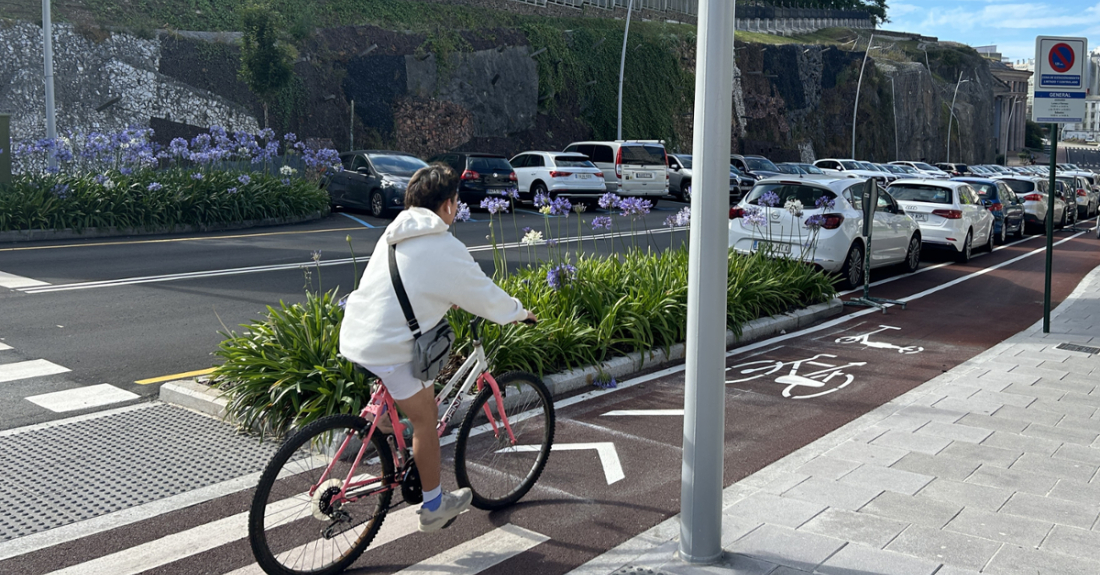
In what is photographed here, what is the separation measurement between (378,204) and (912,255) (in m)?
12.3

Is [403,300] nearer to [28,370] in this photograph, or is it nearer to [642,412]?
[642,412]

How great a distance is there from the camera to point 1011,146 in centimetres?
13325

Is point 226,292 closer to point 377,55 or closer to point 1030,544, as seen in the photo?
point 1030,544

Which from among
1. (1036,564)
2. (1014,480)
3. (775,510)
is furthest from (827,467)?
(1036,564)

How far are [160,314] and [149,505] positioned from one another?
5.51 metres

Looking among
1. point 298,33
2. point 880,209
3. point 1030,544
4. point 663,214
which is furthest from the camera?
point 298,33

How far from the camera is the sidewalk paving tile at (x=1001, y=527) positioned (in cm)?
457

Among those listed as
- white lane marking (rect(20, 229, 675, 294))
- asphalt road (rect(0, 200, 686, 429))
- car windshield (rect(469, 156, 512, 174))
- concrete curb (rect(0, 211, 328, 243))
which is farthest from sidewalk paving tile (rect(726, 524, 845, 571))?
car windshield (rect(469, 156, 512, 174))

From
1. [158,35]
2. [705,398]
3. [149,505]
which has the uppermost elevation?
[158,35]

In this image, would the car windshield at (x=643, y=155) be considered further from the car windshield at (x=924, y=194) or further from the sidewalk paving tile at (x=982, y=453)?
the sidewalk paving tile at (x=982, y=453)

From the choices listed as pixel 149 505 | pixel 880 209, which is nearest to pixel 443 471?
pixel 149 505

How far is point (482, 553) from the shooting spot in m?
4.45

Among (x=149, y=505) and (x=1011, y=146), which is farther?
(x=1011, y=146)

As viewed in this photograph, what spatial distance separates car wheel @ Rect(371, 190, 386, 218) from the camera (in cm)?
2284
